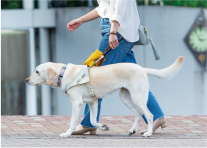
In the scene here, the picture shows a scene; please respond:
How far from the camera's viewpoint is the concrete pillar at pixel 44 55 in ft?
30.9

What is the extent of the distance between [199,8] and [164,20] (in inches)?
37.4

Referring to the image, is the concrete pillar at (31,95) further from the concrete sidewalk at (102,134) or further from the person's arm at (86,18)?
the person's arm at (86,18)

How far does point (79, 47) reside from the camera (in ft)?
30.5

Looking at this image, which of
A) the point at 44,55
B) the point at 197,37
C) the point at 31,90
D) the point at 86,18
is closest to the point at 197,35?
the point at 197,37

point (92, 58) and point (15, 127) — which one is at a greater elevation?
point (92, 58)

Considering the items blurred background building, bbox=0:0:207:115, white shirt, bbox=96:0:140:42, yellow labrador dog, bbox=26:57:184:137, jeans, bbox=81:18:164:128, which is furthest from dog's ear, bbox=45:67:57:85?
blurred background building, bbox=0:0:207:115

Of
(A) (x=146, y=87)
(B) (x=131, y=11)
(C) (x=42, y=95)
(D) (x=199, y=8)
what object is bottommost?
(C) (x=42, y=95)

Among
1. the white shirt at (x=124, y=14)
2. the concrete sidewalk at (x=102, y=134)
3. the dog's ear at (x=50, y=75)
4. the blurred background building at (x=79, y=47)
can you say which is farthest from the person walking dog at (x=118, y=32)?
the blurred background building at (x=79, y=47)

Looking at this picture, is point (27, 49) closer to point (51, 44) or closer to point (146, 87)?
point (51, 44)

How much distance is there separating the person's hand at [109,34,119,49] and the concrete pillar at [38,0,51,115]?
5.56 m

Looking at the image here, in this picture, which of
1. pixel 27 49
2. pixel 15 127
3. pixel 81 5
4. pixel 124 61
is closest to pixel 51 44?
pixel 27 49

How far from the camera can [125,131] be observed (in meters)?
4.93

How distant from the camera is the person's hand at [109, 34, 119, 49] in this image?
4.11 m

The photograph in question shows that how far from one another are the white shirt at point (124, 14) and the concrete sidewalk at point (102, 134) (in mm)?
1202
